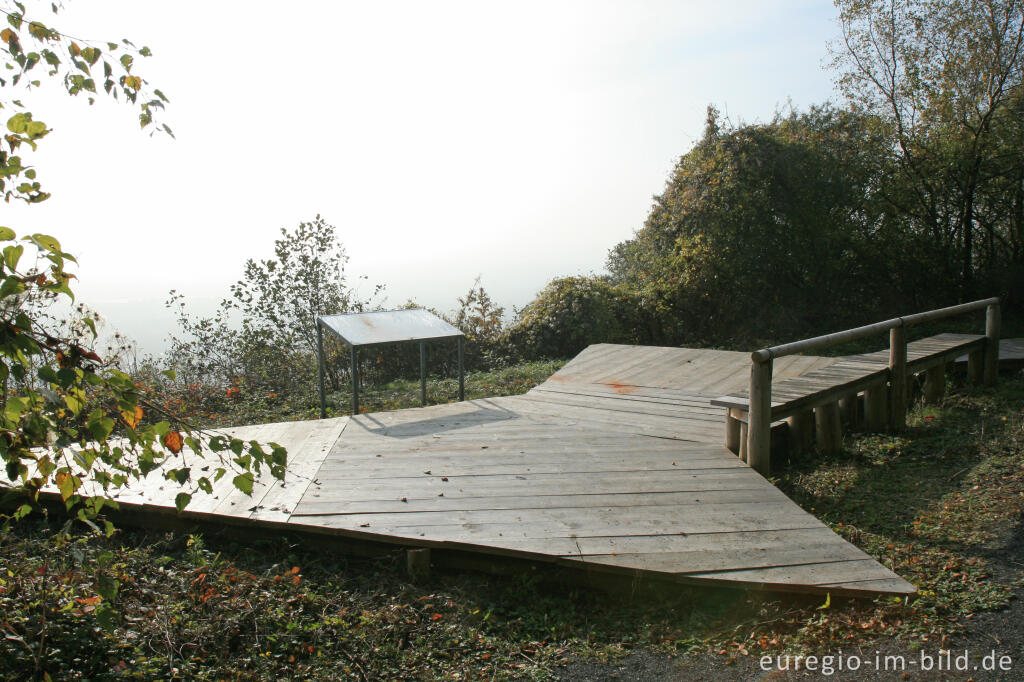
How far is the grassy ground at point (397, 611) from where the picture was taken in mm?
2775

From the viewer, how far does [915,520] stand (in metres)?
4.10

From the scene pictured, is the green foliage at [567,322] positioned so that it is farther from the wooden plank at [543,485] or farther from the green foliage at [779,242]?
the wooden plank at [543,485]

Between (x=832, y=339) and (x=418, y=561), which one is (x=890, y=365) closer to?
(x=832, y=339)

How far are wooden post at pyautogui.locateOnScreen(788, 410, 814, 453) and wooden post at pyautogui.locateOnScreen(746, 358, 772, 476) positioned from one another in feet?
2.44

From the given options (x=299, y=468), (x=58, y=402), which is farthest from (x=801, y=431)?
(x=58, y=402)

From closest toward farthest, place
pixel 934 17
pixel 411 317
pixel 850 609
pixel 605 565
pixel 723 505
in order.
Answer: pixel 850 609
pixel 605 565
pixel 723 505
pixel 411 317
pixel 934 17

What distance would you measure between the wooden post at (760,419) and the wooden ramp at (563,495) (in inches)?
3.9

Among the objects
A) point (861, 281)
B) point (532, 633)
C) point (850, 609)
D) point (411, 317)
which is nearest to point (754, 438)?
point (850, 609)

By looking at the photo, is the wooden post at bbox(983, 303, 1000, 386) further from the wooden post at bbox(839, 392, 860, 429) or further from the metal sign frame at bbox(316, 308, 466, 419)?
the metal sign frame at bbox(316, 308, 466, 419)

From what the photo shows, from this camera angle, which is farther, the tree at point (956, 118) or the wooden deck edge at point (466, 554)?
the tree at point (956, 118)

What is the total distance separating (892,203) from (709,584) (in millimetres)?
9867

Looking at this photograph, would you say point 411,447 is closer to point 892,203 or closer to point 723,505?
point 723,505

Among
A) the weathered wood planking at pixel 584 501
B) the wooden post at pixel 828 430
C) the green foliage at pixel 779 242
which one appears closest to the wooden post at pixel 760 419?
the weathered wood planking at pixel 584 501

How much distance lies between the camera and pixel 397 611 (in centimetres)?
327
